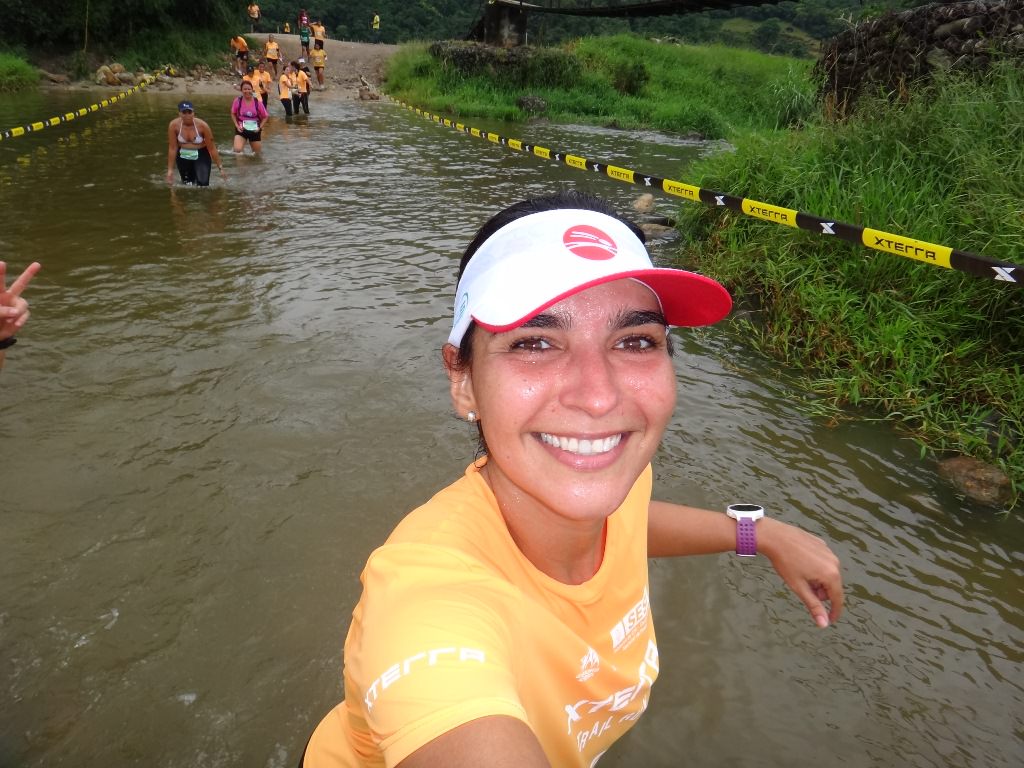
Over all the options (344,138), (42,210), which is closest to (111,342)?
(42,210)

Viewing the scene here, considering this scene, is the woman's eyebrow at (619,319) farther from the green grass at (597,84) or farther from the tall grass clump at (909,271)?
the green grass at (597,84)

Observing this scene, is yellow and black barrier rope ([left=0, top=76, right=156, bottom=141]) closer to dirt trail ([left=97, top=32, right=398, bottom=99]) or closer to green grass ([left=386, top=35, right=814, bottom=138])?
dirt trail ([left=97, top=32, right=398, bottom=99])

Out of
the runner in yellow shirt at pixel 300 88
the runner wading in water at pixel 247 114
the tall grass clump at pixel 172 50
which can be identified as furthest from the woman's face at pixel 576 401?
the tall grass clump at pixel 172 50

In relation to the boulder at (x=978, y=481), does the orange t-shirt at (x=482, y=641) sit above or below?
above

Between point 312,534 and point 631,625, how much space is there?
88.9 inches

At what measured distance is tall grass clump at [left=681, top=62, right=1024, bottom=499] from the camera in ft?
14.4

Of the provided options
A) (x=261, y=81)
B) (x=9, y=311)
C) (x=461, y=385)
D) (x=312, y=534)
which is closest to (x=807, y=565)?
(x=461, y=385)

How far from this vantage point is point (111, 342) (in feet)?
17.0

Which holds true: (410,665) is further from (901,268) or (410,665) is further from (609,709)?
(901,268)

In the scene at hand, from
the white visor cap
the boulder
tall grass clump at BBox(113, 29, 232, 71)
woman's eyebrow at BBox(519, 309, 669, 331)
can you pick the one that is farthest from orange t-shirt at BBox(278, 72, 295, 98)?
woman's eyebrow at BBox(519, 309, 669, 331)

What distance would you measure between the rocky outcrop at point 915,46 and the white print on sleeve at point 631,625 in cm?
726

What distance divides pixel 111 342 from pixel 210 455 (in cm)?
205

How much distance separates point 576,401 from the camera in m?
1.28

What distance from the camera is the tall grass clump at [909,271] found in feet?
14.4
